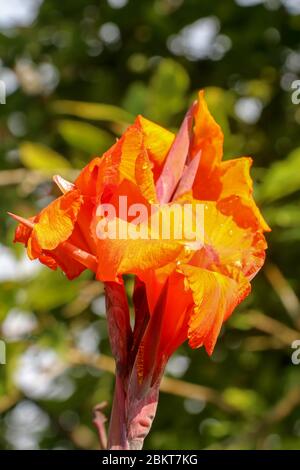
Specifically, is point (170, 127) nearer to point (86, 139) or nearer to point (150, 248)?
point (86, 139)

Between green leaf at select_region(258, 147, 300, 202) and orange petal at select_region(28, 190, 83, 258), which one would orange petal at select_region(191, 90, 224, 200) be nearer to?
orange petal at select_region(28, 190, 83, 258)

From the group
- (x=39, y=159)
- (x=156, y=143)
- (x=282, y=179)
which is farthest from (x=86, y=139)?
(x=156, y=143)

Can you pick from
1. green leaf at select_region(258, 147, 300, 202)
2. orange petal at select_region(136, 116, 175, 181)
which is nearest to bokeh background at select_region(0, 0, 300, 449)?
green leaf at select_region(258, 147, 300, 202)

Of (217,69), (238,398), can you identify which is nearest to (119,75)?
(217,69)

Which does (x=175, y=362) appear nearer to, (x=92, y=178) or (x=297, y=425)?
(x=297, y=425)

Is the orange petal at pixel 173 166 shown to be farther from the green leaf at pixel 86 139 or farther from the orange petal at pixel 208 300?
the green leaf at pixel 86 139

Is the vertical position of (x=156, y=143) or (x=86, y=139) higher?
(x=156, y=143)
